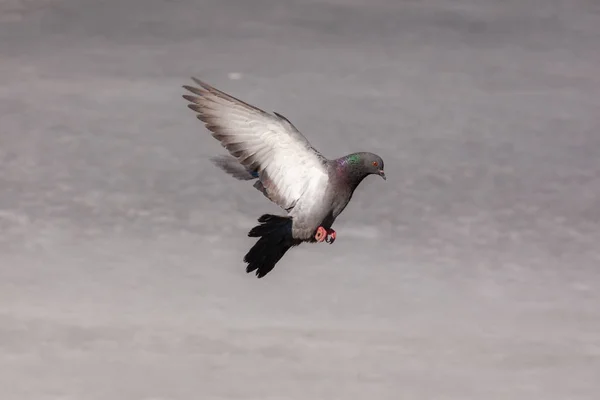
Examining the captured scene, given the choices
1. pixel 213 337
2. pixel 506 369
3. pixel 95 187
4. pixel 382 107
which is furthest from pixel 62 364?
pixel 382 107

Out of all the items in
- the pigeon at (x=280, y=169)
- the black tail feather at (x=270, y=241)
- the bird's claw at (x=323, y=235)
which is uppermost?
the pigeon at (x=280, y=169)

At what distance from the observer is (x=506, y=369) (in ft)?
12.7

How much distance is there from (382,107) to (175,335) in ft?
4.50

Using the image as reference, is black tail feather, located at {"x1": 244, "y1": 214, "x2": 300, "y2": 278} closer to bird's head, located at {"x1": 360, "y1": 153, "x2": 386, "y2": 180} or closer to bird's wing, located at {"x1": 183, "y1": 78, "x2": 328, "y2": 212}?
bird's wing, located at {"x1": 183, "y1": 78, "x2": 328, "y2": 212}

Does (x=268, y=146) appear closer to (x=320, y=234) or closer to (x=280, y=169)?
(x=280, y=169)

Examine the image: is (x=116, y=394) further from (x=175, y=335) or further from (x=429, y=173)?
(x=429, y=173)

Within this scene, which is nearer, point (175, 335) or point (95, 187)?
point (175, 335)

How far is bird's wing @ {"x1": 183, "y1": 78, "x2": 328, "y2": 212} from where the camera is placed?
2.65 meters

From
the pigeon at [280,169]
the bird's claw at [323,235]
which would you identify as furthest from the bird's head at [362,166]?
the bird's claw at [323,235]

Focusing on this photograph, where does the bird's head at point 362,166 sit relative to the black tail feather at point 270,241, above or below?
above

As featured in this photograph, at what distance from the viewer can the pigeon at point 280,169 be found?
261 cm

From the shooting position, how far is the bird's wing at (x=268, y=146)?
2.65 m

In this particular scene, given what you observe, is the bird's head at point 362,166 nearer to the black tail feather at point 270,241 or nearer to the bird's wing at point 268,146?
the bird's wing at point 268,146

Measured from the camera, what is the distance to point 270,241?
2.68 m
